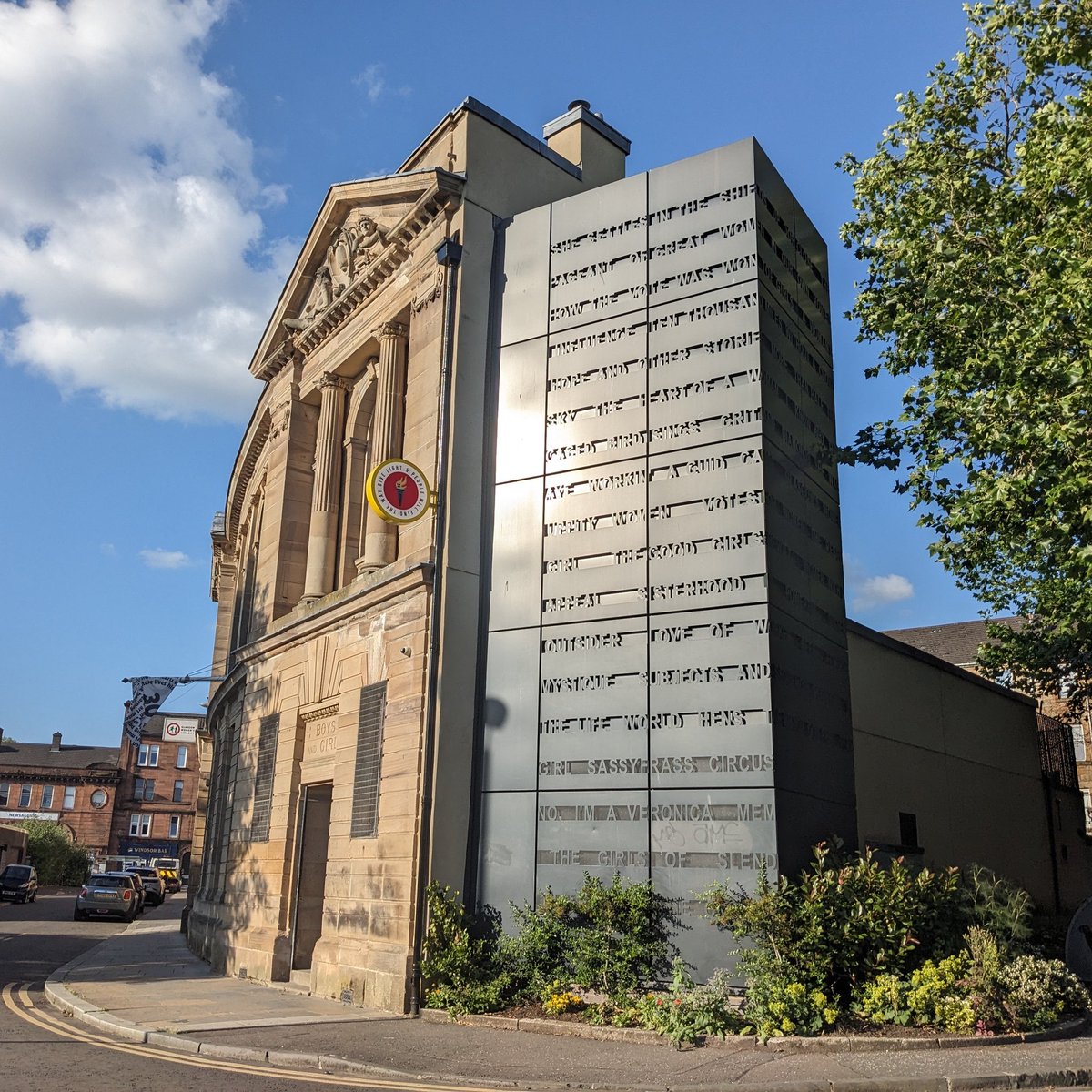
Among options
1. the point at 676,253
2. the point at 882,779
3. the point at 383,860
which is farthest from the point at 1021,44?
the point at 383,860

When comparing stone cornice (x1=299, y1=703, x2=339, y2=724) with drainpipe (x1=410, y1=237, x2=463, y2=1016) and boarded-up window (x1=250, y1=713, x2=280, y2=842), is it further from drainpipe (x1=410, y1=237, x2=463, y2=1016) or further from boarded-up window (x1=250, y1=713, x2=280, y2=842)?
drainpipe (x1=410, y1=237, x2=463, y2=1016)

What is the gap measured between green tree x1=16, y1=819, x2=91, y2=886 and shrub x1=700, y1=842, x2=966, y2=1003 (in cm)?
6697

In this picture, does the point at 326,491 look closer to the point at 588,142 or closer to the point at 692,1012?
the point at 588,142

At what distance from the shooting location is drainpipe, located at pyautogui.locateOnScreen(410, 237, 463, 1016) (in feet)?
43.3

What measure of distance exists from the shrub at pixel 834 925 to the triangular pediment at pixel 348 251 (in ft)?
36.2

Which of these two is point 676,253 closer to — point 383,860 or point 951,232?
point 951,232

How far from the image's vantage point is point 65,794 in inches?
3292

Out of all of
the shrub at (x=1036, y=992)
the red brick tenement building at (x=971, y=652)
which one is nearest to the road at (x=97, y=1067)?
the shrub at (x=1036, y=992)

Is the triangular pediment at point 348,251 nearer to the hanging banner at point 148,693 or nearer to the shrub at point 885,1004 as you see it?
the shrub at point 885,1004

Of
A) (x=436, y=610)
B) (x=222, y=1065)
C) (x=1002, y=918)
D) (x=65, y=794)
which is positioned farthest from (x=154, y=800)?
(x=1002, y=918)

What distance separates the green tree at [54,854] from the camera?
6894 centimetres

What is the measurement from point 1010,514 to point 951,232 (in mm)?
4586

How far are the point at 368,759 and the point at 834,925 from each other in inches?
284

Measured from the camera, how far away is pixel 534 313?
15594 millimetres
